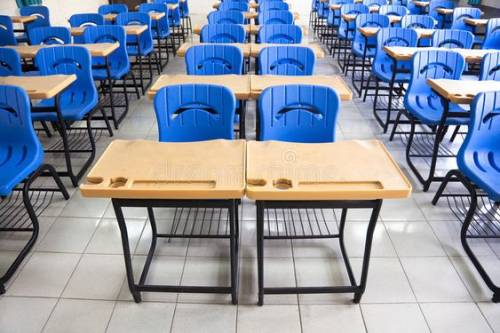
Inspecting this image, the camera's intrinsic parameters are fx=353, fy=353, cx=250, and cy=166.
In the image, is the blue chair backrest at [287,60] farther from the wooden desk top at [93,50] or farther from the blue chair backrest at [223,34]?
the wooden desk top at [93,50]

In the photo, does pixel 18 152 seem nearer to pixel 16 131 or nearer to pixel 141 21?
pixel 16 131

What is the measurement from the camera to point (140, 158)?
4.89 feet

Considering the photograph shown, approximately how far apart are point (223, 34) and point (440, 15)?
4054 millimetres

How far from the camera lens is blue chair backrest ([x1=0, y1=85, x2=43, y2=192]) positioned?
1.94 meters

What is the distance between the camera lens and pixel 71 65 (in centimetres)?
293

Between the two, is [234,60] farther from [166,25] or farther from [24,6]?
[24,6]

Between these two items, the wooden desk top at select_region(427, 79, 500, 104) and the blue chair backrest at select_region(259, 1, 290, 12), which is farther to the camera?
the blue chair backrest at select_region(259, 1, 290, 12)

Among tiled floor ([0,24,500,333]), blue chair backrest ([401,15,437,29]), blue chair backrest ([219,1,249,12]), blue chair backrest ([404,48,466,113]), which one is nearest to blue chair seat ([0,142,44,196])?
tiled floor ([0,24,500,333])

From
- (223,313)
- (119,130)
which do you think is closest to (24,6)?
(119,130)

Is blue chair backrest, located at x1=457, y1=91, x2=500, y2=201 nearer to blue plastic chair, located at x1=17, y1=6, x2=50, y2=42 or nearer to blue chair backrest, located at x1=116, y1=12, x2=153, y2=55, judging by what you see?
blue chair backrest, located at x1=116, y1=12, x2=153, y2=55

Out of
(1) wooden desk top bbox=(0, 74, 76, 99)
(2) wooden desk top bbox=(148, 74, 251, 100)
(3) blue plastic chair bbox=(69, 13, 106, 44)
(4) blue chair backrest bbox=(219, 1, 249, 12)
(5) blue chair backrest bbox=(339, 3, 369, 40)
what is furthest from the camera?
(4) blue chair backrest bbox=(219, 1, 249, 12)

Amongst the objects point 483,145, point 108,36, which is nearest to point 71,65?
point 108,36

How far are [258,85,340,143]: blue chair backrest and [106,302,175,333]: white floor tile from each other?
1.02m

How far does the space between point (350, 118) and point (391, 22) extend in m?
1.86
